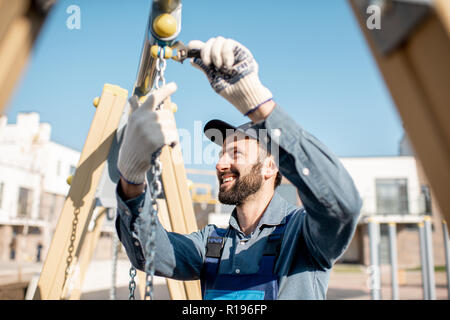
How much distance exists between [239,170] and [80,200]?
46.0 inches

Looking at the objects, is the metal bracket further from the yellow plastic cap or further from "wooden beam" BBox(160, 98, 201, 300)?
"wooden beam" BBox(160, 98, 201, 300)

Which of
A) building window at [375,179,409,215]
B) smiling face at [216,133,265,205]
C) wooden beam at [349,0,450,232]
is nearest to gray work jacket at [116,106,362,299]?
smiling face at [216,133,265,205]

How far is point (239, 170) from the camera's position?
206 cm

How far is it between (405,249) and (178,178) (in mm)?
22236

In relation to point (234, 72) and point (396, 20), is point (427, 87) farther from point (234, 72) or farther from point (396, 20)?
point (234, 72)

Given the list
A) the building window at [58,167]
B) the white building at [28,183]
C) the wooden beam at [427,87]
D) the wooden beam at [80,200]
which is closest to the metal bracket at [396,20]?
the wooden beam at [427,87]

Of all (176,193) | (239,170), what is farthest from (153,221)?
(176,193)

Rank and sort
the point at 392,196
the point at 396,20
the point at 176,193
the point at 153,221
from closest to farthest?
the point at 396,20
the point at 153,221
the point at 176,193
the point at 392,196

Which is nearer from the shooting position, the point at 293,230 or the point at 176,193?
the point at 293,230

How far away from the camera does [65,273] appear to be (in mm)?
2400

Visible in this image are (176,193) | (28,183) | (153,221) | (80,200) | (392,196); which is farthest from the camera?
(392,196)

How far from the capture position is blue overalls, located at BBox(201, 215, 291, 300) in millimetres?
1590

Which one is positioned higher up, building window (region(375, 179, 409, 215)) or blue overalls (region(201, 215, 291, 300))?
building window (region(375, 179, 409, 215))

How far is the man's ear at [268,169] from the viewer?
2.12 metres
